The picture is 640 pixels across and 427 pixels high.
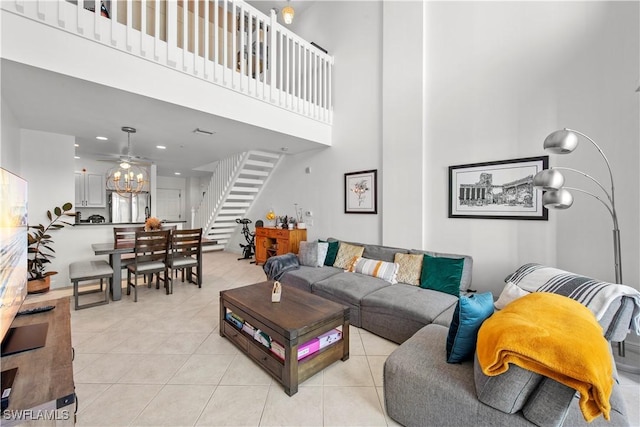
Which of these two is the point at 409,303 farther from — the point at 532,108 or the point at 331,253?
the point at 532,108

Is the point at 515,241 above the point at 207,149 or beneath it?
beneath

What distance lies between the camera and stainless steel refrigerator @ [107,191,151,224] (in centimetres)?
723

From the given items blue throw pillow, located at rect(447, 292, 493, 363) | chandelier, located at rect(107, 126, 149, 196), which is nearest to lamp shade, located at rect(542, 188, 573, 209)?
blue throw pillow, located at rect(447, 292, 493, 363)

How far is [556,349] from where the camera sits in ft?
3.34

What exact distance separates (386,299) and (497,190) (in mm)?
1777

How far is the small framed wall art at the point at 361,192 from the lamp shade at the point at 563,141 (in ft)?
7.65

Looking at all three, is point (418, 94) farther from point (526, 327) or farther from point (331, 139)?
point (526, 327)

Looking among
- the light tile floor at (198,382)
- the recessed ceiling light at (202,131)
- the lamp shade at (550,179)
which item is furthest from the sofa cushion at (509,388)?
the recessed ceiling light at (202,131)

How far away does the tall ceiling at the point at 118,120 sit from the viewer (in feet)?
8.06

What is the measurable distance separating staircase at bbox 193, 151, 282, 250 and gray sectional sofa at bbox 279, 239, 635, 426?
4166 millimetres

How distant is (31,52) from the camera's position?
2.08 meters

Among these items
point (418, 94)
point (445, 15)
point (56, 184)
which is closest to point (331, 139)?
point (418, 94)

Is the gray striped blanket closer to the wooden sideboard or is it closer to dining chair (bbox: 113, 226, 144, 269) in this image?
the wooden sideboard

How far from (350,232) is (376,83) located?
2402 mm
